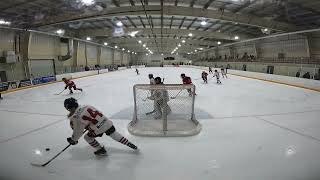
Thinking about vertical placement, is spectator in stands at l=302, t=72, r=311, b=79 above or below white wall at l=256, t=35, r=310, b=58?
below

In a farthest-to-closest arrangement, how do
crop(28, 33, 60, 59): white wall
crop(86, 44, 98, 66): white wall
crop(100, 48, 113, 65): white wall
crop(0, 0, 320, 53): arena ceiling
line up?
crop(100, 48, 113, 65): white wall
crop(86, 44, 98, 66): white wall
crop(28, 33, 60, 59): white wall
crop(0, 0, 320, 53): arena ceiling

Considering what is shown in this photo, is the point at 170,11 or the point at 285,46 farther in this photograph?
the point at 285,46

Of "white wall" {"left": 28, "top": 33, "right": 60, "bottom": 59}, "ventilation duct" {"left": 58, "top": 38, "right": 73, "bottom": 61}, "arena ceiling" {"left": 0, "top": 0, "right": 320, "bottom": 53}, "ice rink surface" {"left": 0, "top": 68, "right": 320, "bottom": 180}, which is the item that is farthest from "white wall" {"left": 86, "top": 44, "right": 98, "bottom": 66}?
"ice rink surface" {"left": 0, "top": 68, "right": 320, "bottom": 180}

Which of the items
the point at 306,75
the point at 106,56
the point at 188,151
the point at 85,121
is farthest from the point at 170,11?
the point at 106,56

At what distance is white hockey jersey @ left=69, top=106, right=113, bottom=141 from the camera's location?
3.42m

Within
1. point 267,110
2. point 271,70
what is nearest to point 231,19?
point 271,70

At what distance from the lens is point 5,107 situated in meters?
8.35

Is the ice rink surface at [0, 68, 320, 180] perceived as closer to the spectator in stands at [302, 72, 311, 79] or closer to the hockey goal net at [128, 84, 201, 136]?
the hockey goal net at [128, 84, 201, 136]

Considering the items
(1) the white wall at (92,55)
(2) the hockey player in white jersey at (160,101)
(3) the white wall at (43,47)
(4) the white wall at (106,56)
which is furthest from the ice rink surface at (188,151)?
(4) the white wall at (106,56)

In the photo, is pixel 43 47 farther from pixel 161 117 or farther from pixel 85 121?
pixel 85 121

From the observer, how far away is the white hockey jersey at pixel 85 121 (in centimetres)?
342

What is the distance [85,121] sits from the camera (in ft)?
11.3

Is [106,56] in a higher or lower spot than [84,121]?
higher

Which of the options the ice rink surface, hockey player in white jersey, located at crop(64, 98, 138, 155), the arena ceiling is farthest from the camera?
the arena ceiling
